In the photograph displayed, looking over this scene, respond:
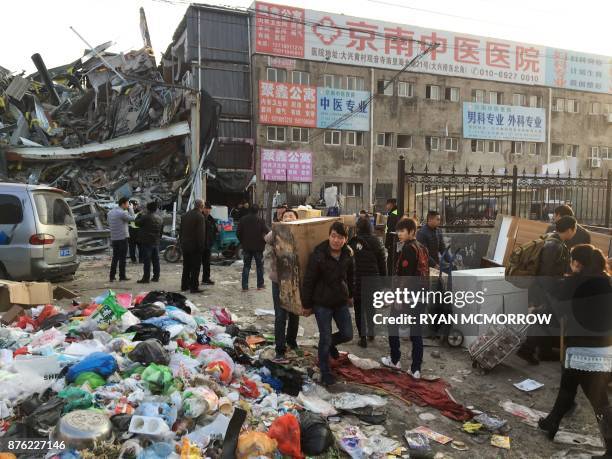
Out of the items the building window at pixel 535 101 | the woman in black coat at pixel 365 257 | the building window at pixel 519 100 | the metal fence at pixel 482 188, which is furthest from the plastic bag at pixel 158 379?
the building window at pixel 535 101

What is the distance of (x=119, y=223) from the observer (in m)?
9.06

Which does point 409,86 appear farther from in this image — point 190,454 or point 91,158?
point 190,454

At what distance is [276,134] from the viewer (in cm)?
2447

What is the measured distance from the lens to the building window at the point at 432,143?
28.0 metres

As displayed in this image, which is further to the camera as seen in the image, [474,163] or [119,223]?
[474,163]

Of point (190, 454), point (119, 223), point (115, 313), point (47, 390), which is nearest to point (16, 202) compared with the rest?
point (119, 223)

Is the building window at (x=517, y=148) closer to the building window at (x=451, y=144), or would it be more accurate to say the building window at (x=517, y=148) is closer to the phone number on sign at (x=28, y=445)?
the building window at (x=451, y=144)

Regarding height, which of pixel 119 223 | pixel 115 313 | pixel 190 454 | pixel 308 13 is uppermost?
pixel 308 13

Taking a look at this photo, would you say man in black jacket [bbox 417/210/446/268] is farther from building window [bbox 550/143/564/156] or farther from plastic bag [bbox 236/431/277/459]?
building window [bbox 550/143/564/156]

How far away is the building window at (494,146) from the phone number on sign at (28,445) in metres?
30.5

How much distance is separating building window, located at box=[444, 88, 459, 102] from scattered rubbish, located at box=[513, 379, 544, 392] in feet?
85.7

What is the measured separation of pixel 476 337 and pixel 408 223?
1.85 m

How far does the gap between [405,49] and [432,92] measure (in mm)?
3165

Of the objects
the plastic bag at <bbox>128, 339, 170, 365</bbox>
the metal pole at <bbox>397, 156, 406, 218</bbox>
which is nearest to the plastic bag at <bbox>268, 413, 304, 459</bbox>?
the plastic bag at <bbox>128, 339, 170, 365</bbox>
